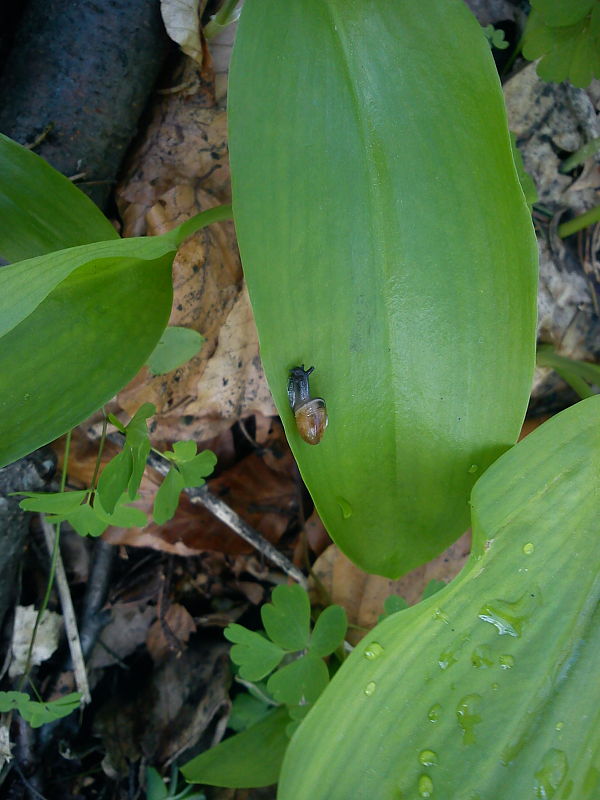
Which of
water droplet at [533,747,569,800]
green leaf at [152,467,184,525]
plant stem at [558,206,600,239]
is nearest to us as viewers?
water droplet at [533,747,569,800]

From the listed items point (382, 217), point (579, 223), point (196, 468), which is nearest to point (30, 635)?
point (196, 468)

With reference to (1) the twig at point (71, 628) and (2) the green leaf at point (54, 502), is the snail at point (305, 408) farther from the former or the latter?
(1) the twig at point (71, 628)

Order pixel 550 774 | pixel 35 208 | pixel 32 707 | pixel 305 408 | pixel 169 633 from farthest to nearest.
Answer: pixel 169 633 → pixel 32 707 → pixel 35 208 → pixel 305 408 → pixel 550 774

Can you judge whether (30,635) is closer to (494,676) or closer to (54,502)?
(54,502)

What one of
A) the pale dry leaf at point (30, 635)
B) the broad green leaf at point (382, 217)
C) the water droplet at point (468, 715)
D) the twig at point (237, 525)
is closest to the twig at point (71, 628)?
the pale dry leaf at point (30, 635)

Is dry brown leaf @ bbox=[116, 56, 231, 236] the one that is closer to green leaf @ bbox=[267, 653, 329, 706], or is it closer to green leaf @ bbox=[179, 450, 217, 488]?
green leaf @ bbox=[179, 450, 217, 488]

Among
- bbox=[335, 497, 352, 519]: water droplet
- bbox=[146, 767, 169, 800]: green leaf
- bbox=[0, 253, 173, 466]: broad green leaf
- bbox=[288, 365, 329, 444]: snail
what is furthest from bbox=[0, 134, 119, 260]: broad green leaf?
bbox=[146, 767, 169, 800]: green leaf
